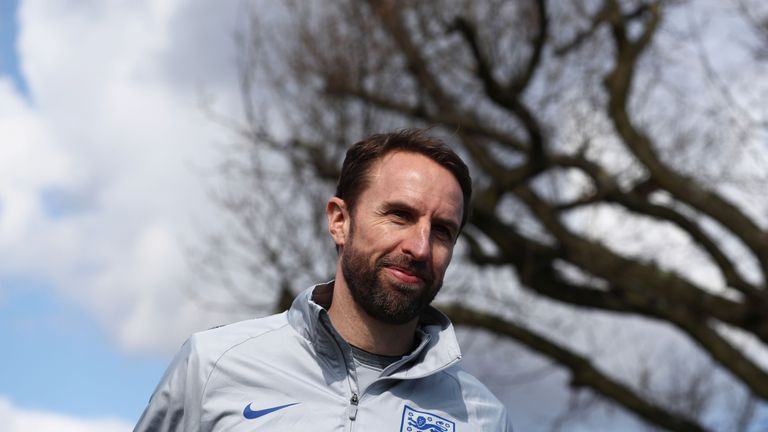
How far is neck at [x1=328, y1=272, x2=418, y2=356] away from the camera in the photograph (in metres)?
2.61

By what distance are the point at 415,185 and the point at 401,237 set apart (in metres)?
0.17

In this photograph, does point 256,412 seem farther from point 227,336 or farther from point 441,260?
point 441,260

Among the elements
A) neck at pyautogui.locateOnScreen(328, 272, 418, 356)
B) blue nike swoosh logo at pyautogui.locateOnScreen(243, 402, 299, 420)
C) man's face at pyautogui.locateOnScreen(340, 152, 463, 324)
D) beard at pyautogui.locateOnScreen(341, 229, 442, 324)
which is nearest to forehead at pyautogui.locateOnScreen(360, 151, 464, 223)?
man's face at pyautogui.locateOnScreen(340, 152, 463, 324)

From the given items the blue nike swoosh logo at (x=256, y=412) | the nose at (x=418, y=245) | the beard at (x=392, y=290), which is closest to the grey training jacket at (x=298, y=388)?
the blue nike swoosh logo at (x=256, y=412)

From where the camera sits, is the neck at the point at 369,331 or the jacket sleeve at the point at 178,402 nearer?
the jacket sleeve at the point at 178,402

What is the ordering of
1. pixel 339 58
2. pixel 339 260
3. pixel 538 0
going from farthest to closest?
pixel 339 58 → pixel 538 0 → pixel 339 260

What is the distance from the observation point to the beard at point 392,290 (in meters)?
2.54

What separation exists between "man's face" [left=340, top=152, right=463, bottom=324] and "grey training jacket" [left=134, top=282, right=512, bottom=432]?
141mm

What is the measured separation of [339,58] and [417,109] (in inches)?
47.3

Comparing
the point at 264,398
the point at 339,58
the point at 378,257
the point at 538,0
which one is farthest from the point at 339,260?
the point at 339,58

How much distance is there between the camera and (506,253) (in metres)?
10.4

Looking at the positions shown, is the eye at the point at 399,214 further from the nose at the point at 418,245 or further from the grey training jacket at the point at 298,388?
the grey training jacket at the point at 298,388

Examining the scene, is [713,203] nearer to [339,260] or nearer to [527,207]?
[527,207]

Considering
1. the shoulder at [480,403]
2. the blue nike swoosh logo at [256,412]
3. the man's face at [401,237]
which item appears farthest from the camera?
the shoulder at [480,403]
